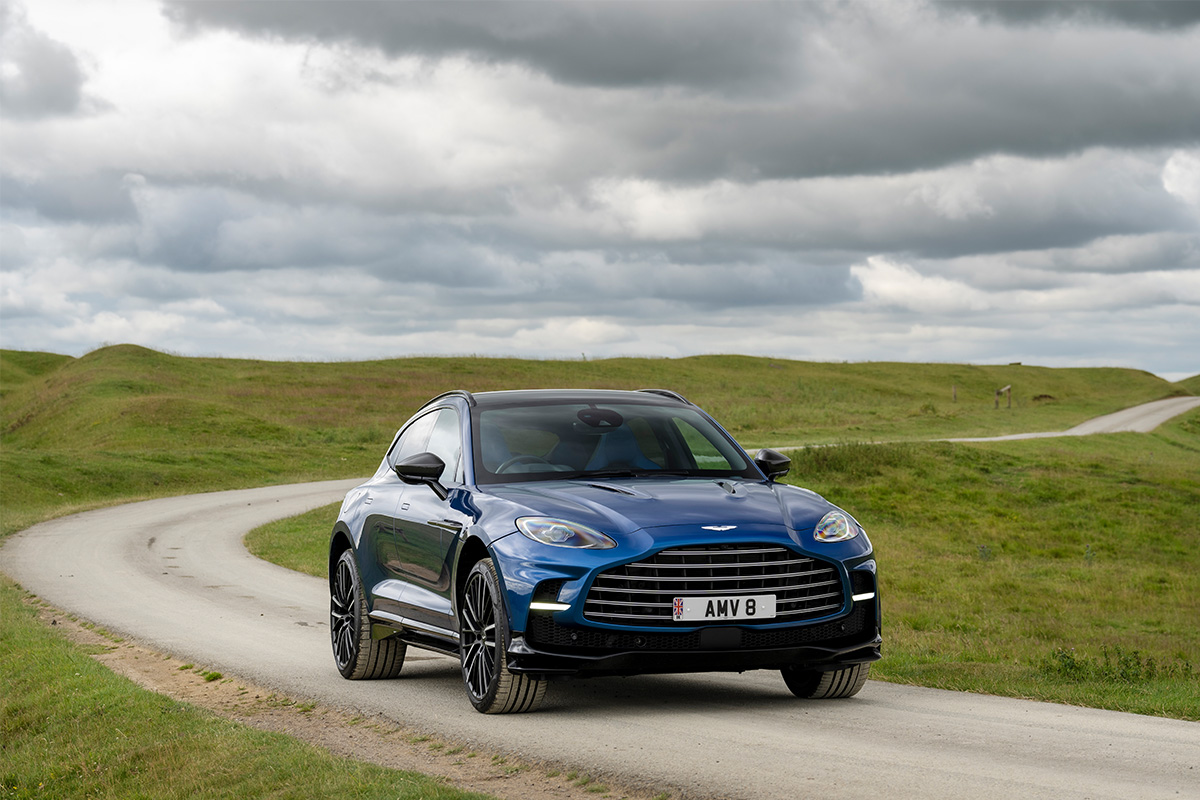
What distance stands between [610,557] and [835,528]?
4.69 ft

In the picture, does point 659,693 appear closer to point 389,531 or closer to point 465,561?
point 465,561

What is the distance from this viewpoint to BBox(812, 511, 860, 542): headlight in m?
7.49

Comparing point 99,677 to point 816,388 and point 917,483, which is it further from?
point 816,388

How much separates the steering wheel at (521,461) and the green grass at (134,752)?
207cm

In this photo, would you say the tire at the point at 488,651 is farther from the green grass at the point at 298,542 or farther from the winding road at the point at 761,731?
the green grass at the point at 298,542

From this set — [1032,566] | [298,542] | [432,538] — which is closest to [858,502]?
[1032,566]

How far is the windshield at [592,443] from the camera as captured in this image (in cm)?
835

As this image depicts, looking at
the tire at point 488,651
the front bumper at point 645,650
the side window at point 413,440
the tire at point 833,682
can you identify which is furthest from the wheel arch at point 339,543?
the tire at point 833,682

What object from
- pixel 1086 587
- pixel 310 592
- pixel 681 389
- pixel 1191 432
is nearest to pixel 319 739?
pixel 310 592

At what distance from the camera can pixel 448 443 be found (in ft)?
29.5

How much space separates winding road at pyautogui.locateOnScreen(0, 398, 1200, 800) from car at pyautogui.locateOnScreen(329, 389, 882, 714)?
34 centimetres

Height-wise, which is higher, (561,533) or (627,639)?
(561,533)

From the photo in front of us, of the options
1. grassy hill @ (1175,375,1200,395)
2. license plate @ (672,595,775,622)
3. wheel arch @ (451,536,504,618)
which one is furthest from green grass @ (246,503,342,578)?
grassy hill @ (1175,375,1200,395)

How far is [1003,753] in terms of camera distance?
21.6 ft
